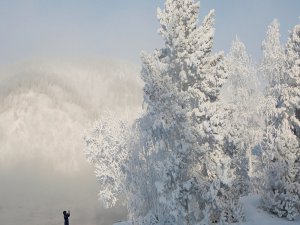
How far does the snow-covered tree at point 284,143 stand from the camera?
3195 centimetres

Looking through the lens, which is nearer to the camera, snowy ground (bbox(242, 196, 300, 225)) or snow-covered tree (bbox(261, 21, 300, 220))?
snowy ground (bbox(242, 196, 300, 225))

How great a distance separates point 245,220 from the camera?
30656mm

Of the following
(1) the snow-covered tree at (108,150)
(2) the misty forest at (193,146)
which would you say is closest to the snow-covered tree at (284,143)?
(2) the misty forest at (193,146)

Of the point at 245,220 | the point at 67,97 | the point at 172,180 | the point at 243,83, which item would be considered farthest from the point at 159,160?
the point at 67,97

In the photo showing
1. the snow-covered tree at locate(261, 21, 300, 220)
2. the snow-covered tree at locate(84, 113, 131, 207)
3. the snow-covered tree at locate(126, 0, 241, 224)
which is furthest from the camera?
the snow-covered tree at locate(84, 113, 131, 207)

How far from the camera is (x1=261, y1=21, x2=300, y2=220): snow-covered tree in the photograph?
105ft

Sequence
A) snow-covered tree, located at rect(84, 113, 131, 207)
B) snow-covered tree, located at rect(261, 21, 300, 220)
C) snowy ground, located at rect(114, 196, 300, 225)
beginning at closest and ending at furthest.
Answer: snowy ground, located at rect(114, 196, 300, 225), snow-covered tree, located at rect(261, 21, 300, 220), snow-covered tree, located at rect(84, 113, 131, 207)

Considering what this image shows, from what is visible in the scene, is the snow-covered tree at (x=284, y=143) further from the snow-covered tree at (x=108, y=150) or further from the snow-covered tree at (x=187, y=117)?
the snow-covered tree at (x=108, y=150)

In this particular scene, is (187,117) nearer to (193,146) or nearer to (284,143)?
(193,146)

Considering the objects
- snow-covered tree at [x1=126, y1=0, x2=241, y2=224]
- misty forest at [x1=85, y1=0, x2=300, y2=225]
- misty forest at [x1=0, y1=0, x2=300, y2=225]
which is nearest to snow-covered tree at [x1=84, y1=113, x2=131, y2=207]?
misty forest at [x1=0, y1=0, x2=300, y2=225]

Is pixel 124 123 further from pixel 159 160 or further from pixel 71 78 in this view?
pixel 71 78

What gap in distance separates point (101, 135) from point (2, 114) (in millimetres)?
79919

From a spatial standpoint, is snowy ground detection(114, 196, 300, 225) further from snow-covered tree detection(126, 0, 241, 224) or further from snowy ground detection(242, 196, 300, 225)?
snow-covered tree detection(126, 0, 241, 224)

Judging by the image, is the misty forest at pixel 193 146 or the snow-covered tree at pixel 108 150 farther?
the snow-covered tree at pixel 108 150
